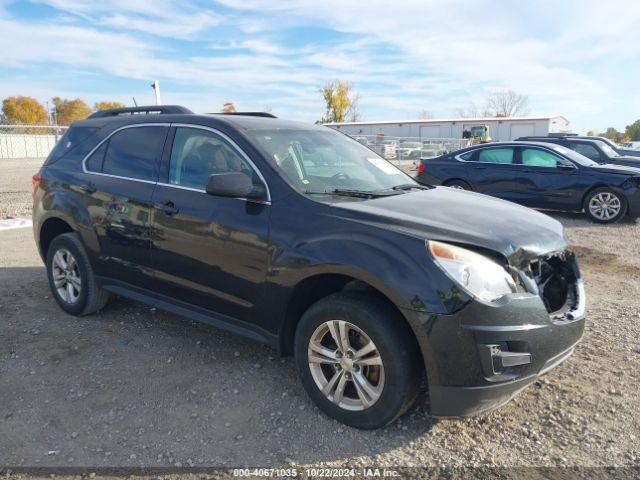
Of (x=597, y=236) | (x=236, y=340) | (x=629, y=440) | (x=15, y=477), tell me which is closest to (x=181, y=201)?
(x=236, y=340)

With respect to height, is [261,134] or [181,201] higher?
[261,134]

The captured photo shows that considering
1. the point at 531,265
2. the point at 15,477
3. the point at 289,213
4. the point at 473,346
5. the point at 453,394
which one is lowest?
the point at 15,477

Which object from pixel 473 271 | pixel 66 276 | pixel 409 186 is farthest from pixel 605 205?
pixel 66 276

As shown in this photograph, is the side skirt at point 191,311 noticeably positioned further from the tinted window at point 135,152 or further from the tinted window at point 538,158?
the tinted window at point 538,158

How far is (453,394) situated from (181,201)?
2259mm

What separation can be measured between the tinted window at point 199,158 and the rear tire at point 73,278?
1.37 metres

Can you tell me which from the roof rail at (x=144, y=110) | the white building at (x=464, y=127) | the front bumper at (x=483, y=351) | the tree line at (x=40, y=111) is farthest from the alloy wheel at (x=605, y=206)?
the tree line at (x=40, y=111)

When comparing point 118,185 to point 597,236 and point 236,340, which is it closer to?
point 236,340

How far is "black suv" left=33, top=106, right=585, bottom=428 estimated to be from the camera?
2725mm

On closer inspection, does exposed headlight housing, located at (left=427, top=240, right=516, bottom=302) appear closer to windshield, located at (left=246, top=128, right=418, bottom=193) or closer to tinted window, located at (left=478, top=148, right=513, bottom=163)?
windshield, located at (left=246, top=128, right=418, bottom=193)

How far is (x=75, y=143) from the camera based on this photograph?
4.87 meters

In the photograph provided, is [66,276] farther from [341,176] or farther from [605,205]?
[605,205]

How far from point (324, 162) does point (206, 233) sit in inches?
40.3

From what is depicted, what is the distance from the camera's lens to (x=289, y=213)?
327cm
